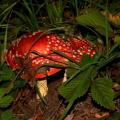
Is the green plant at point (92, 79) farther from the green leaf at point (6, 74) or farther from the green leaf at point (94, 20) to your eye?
the green leaf at point (6, 74)

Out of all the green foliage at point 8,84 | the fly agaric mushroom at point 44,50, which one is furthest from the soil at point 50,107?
the fly agaric mushroom at point 44,50

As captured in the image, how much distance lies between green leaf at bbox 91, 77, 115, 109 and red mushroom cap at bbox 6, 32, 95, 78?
0.91 feet

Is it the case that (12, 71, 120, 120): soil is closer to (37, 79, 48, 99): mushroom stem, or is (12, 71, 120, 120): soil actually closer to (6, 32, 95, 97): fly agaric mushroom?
(37, 79, 48, 99): mushroom stem

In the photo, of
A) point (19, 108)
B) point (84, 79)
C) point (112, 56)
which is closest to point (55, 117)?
point (19, 108)

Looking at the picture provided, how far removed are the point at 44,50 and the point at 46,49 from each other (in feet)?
0.05

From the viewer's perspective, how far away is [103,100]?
158cm

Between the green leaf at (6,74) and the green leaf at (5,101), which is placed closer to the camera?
the green leaf at (5,101)

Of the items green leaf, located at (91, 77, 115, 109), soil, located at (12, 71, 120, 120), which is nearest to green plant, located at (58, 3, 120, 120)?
green leaf, located at (91, 77, 115, 109)

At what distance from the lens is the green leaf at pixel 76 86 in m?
1.60

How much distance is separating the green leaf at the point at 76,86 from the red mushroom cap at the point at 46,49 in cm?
18

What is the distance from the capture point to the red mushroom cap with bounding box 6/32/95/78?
6.06ft

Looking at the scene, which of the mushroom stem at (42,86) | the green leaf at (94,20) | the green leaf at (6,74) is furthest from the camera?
the mushroom stem at (42,86)

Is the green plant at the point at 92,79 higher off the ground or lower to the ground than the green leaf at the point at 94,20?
lower

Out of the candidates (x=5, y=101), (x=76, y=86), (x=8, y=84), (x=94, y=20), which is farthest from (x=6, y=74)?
(x=94, y=20)
